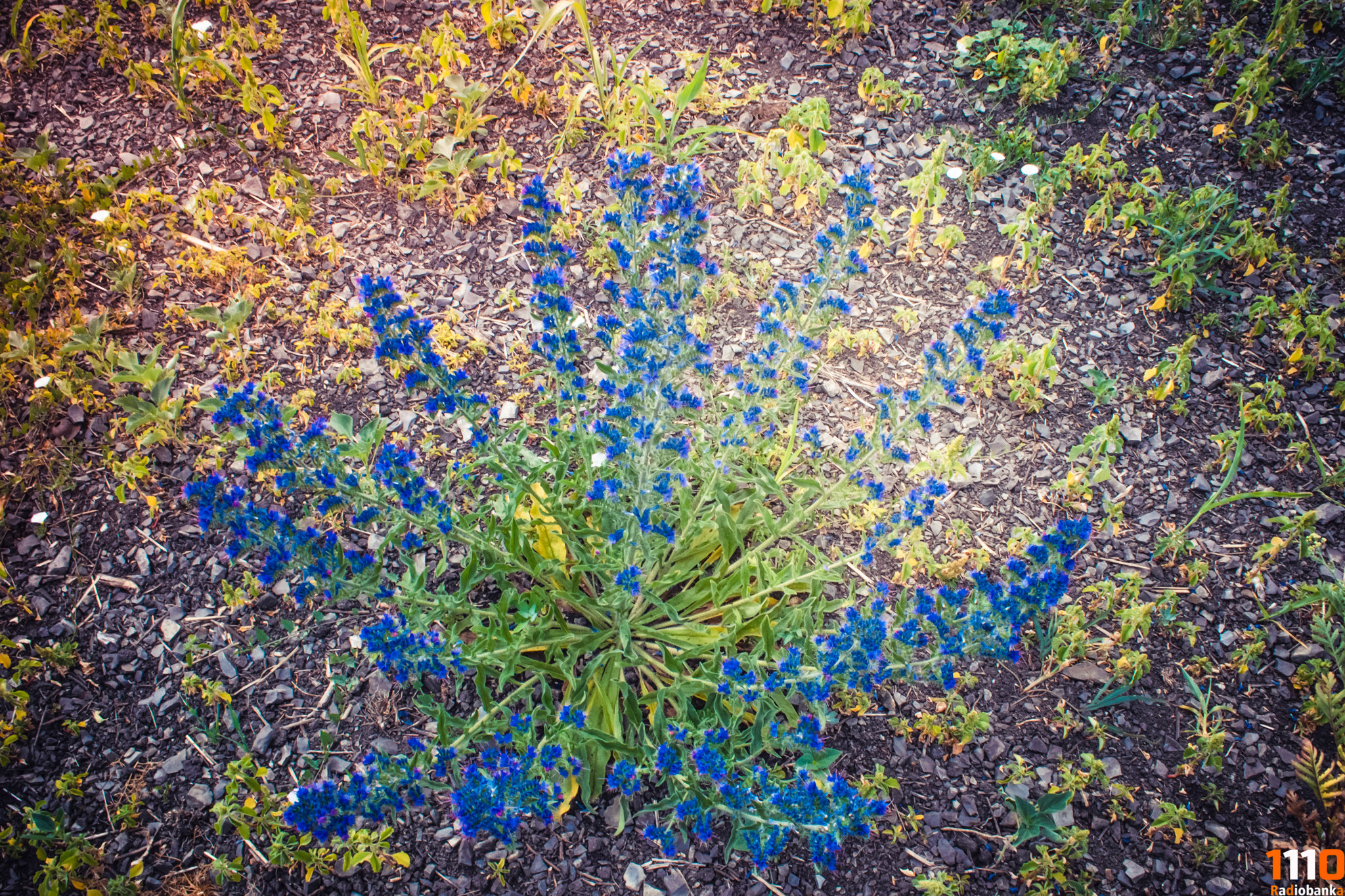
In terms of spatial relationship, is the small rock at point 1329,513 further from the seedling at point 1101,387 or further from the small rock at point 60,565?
the small rock at point 60,565

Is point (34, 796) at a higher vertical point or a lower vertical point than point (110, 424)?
lower

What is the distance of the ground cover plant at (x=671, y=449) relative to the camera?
2.48 m

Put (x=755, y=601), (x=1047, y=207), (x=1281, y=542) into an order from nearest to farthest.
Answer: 1. (x=755, y=601)
2. (x=1281, y=542)
3. (x=1047, y=207)

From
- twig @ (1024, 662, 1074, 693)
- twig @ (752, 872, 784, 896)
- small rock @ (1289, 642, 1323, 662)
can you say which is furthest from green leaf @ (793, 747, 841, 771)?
small rock @ (1289, 642, 1323, 662)

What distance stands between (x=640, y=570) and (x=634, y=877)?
113 centimetres

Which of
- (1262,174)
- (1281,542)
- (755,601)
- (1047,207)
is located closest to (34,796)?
(755,601)

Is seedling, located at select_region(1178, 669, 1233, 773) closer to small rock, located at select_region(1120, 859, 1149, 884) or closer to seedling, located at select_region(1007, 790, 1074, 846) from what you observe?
small rock, located at select_region(1120, 859, 1149, 884)

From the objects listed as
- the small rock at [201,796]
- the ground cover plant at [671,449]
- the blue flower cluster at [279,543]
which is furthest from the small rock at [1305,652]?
the small rock at [201,796]

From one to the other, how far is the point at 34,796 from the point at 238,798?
0.80 m

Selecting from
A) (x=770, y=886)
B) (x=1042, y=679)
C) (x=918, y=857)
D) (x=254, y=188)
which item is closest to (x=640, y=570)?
(x=770, y=886)

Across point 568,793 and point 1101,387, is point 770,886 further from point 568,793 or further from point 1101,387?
point 1101,387

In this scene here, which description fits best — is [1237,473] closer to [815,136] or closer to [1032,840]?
[1032,840]

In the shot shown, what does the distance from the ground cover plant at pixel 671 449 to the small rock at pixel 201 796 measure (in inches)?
0.6

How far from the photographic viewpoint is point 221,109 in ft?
15.5
